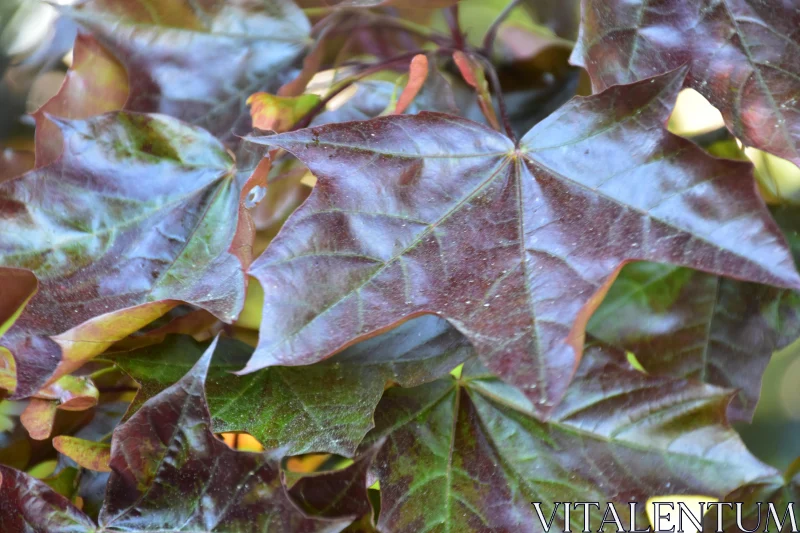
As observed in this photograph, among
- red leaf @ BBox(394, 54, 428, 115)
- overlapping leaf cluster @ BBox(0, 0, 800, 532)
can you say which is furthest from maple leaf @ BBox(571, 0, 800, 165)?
red leaf @ BBox(394, 54, 428, 115)

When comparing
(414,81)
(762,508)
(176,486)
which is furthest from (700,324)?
(176,486)

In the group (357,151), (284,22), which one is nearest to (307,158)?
(357,151)

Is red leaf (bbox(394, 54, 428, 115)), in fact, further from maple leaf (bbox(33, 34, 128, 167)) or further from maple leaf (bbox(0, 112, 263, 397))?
maple leaf (bbox(33, 34, 128, 167))

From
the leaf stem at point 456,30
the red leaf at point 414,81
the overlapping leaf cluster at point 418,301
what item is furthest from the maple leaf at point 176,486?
the leaf stem at point 456,30

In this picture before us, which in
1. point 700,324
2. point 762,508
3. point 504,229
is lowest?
point 762,508

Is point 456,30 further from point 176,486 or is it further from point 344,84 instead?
point 176,486

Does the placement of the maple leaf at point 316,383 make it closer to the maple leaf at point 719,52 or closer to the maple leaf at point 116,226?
the maple leaf at point 116,226

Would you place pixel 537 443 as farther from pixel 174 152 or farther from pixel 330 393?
pixel 174 152
